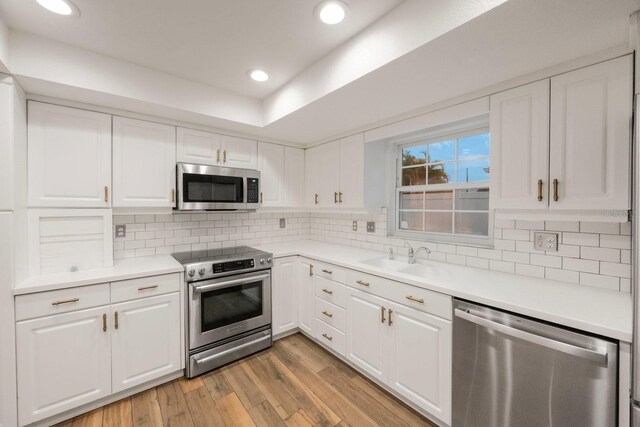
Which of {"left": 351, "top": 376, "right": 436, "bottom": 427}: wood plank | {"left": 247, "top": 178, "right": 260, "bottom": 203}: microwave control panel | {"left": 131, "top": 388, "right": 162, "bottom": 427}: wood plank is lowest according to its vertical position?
{"left": 131, "top": 388, "right": 162, "bottom": 427}: wood plank

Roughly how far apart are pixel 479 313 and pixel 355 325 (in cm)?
99

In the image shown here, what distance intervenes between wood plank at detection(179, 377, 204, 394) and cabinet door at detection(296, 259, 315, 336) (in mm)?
1008

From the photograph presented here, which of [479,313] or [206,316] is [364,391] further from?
[206,316]

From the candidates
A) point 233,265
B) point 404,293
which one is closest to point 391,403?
point 404,293

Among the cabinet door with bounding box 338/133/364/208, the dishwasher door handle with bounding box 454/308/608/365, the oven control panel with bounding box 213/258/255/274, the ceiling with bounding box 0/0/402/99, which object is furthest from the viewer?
the cabinet door with bounding box 338/133/364/208

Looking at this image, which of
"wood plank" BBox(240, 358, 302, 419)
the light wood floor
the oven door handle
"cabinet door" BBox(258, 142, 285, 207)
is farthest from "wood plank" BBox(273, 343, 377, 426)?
"cabinet door" BBox(258, 142, 285, 207)

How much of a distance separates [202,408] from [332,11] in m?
2.56

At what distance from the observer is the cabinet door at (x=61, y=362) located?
1.62 m

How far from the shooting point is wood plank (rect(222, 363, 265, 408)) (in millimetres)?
1933

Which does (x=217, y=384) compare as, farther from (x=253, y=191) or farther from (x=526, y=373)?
(x=526, y=373)

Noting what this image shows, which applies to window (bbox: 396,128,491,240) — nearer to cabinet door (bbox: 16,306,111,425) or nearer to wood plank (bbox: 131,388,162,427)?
wood plank (bbox: 131,388,162,427)

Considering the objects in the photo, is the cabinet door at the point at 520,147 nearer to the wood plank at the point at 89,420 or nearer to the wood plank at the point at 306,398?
the wood plank at the point at 306,398

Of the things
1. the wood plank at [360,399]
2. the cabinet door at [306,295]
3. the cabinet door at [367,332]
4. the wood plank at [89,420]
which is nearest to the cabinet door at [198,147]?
the cabinet door at [306,295]

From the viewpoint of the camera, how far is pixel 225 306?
7.66ft
